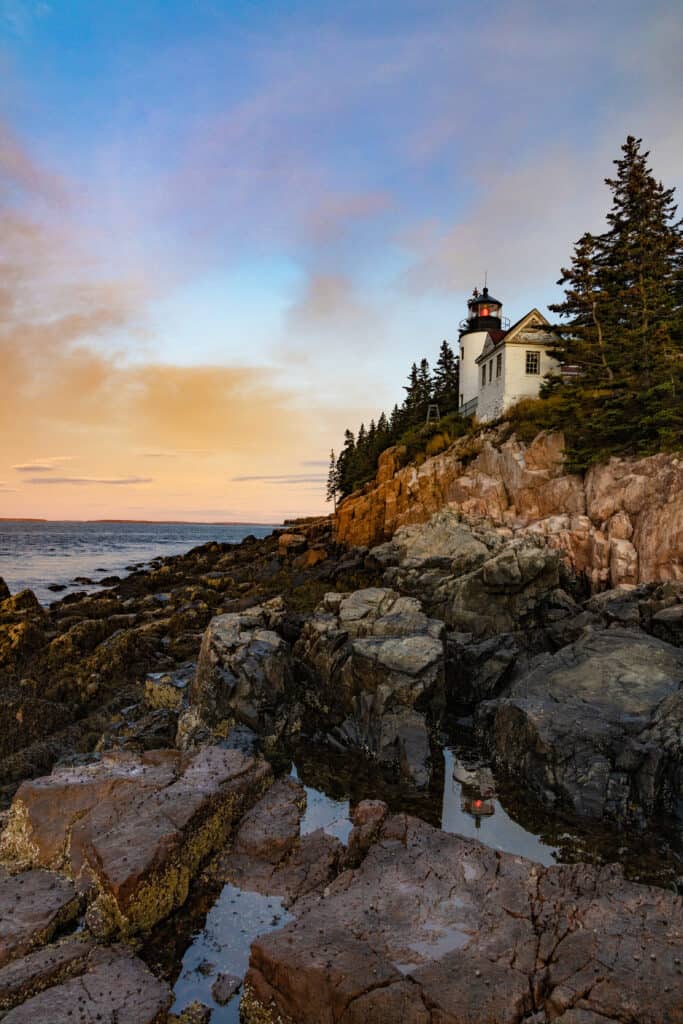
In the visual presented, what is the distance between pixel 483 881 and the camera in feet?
22.6

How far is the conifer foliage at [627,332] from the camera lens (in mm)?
27562

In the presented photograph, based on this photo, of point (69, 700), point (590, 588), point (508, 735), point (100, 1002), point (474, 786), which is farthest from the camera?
point (590, 588)

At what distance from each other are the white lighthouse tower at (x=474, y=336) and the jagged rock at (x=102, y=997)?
4493 cm

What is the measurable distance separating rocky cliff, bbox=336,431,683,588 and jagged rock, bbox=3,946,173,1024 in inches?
913

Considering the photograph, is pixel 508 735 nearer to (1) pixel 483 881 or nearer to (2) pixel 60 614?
(1) pixel 483 881

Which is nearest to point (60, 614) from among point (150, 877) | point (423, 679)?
point (423, 679)

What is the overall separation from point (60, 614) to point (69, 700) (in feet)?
40.9

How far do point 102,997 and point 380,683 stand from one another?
339 inches

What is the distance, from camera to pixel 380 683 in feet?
43.7

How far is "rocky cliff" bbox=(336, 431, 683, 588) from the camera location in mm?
23953

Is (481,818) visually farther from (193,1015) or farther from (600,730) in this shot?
(193,1015)

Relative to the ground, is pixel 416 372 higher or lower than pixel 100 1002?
higher

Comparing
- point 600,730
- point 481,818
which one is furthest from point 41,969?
point 600,730

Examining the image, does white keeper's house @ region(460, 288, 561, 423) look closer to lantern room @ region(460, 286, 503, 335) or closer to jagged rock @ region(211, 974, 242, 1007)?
lantern room @ region(460, 286, 503, 335)
